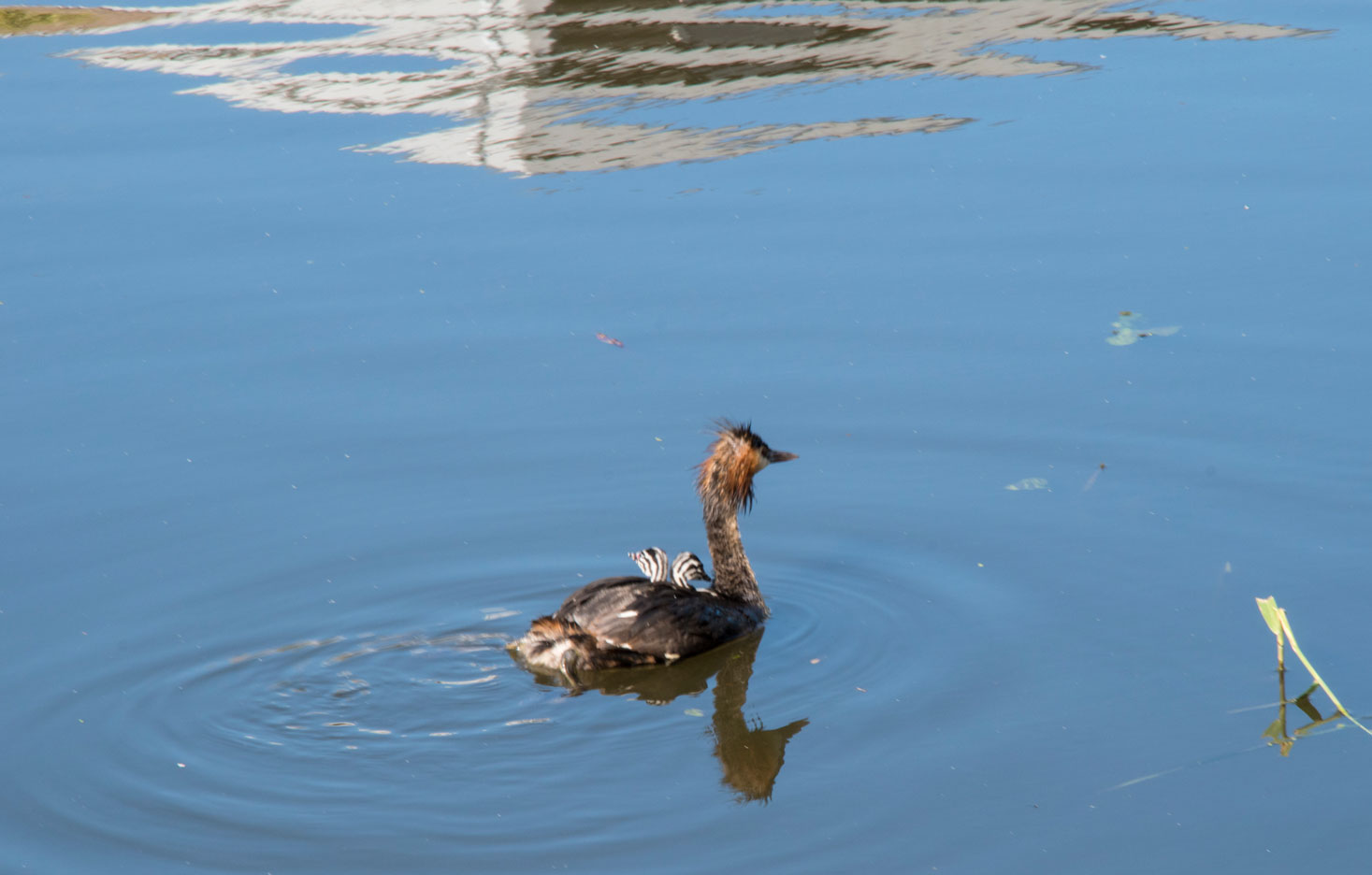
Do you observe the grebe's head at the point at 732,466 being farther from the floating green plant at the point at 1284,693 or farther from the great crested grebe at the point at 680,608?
the floating green plant at the point at 1284,693

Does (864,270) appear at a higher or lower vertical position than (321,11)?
lower

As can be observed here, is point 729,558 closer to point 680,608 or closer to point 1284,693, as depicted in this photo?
point 680,608

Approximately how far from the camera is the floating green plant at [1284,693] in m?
5.62

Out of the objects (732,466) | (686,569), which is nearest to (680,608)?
(686,569)

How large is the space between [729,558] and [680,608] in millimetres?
428

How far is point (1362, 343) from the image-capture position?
8.50m

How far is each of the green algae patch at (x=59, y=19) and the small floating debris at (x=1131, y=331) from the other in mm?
11771

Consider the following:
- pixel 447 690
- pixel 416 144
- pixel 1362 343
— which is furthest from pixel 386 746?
pixel 416 144

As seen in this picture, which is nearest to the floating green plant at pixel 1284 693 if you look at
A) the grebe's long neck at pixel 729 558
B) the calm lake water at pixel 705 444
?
the calm lake water at pixel 705 444

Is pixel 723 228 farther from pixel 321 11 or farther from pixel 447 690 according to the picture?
pixel 321 11

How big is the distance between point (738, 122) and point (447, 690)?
6.95 m

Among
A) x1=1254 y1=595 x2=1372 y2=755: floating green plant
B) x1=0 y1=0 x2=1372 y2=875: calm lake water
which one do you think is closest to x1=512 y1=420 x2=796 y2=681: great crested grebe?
x1=0 y1=0 x2=1372 y2=875: calm lake water

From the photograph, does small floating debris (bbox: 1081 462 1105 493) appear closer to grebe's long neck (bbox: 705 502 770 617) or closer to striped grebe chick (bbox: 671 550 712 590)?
grebe's long neck (bbox: 705 502 770 617)

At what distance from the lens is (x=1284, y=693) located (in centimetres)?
586
